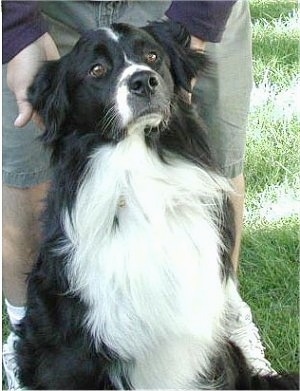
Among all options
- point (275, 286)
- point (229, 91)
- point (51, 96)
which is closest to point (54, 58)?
point (51, 96)

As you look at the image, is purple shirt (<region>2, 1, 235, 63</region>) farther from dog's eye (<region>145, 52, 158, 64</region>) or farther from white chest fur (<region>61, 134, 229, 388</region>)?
white chest fur (<region>61, 134, 229, 388</region>)

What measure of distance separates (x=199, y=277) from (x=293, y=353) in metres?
0.79

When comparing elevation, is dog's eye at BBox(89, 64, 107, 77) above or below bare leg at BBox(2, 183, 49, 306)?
above

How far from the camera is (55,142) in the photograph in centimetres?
260

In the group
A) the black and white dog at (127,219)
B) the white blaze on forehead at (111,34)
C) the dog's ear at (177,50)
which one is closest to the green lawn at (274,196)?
the black and white dog at (127,219)

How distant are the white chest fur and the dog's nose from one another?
0.17 metres

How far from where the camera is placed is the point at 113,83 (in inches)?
97.7

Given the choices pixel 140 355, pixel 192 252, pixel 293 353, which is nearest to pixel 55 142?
pixel 192 252

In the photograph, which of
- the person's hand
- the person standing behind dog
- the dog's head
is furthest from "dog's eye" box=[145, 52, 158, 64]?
the person's hand

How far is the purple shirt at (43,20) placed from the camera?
2.68 m

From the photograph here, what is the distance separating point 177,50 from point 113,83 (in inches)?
11.1

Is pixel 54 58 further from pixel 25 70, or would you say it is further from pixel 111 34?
pixel 111 34

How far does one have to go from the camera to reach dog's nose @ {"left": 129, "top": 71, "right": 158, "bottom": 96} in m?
2.41

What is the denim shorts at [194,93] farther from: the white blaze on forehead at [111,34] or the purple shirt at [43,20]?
the white blaze on forehead at [111,34]
